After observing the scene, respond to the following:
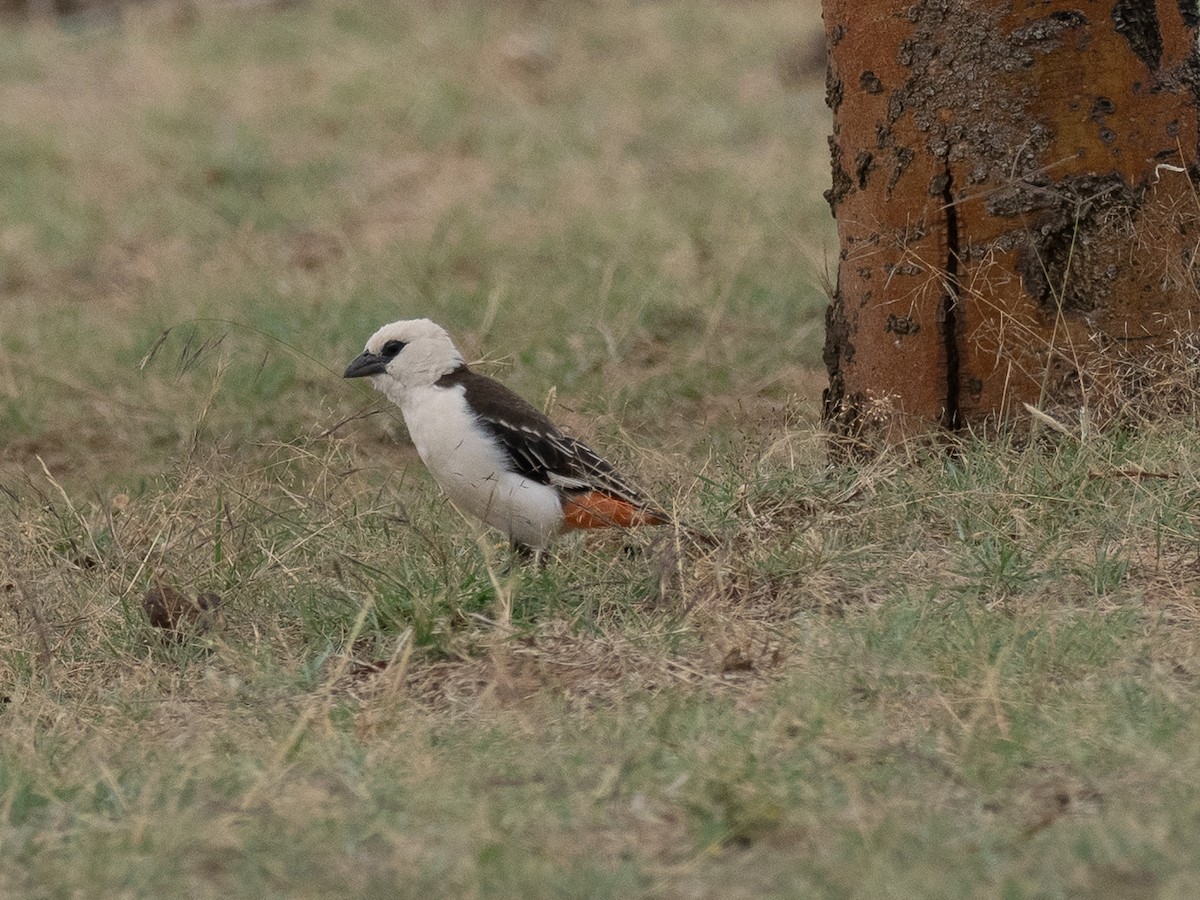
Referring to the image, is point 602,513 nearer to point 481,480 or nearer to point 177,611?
point 481,480

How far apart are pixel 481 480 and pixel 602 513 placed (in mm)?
328

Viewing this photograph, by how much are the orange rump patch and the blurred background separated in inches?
24.3

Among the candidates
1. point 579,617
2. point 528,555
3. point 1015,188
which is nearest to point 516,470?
point 528,555

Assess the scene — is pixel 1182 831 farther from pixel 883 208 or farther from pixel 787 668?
pixel 883 208

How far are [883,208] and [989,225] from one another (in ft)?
0.93

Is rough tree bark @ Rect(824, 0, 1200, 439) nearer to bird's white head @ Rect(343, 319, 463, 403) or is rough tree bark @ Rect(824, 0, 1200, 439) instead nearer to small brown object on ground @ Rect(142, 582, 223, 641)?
bird's white head @ Rect(343, 319, 463, 403)

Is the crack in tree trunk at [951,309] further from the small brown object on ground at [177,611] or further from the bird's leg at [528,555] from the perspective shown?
the small brown object on ground at [177,611]

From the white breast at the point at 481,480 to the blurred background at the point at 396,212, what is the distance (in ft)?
2.00

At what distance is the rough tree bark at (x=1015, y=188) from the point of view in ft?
15.4

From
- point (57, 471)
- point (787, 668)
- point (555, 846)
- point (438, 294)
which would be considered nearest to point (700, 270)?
point (438, 294)

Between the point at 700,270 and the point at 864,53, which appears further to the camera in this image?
the point at 700,270

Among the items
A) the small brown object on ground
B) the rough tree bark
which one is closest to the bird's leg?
the small brown object on ground

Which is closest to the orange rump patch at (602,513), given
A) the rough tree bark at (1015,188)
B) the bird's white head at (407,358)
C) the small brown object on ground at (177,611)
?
the bird's white head at (407,358)

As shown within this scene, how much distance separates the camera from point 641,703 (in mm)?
3705
